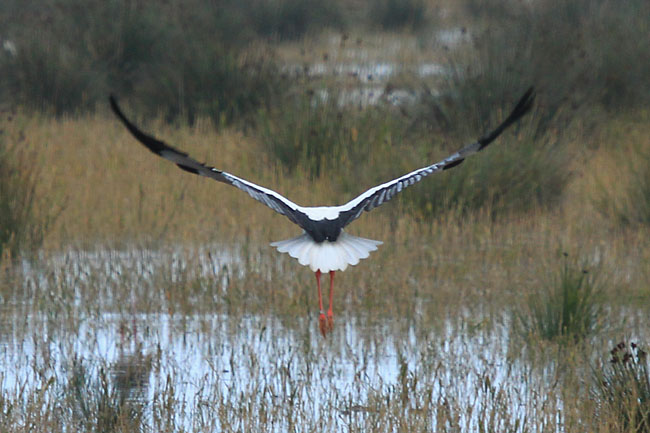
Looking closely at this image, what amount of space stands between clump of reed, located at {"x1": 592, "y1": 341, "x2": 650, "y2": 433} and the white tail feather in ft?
4.46

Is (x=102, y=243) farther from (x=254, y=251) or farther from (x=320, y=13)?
(x=320, y=13)

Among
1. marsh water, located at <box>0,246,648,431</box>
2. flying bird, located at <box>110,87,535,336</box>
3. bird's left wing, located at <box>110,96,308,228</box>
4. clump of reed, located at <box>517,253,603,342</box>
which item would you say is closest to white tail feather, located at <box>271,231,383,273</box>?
flying bird, located at <box>110,87,535,336</box>

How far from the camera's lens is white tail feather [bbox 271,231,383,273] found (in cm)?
575

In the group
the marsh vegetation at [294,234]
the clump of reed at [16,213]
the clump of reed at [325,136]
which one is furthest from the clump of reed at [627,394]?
the clump of reed at [325,136]

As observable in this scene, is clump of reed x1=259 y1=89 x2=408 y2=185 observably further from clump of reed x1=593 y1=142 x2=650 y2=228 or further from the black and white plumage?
the black and white plumage

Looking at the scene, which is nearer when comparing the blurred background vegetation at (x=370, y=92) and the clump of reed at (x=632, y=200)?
the clump of reed at (x=632, y=200)

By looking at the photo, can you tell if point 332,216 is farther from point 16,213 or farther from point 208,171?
point 16,213

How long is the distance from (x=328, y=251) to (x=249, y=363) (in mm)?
732

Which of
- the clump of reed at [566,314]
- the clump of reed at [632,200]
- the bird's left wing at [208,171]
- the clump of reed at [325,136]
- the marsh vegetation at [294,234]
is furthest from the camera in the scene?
the clump of reed at [325,136]

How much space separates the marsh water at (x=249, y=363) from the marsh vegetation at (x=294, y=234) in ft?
0.07

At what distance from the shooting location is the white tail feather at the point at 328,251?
575cm

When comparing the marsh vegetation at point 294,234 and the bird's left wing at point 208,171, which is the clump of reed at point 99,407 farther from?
the bird's left wing at point 208,171

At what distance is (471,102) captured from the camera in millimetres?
11625

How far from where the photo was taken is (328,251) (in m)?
5.86
